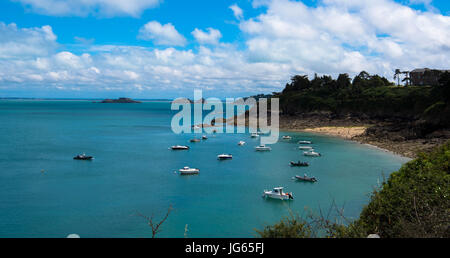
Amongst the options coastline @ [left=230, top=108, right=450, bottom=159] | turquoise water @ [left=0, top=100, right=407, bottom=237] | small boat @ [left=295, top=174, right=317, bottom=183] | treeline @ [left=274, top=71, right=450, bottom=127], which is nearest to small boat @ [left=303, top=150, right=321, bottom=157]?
turquoise water @ [left=0, top=100, right=407, bottom=237]

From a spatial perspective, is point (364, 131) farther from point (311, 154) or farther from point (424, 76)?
point (424, 76)

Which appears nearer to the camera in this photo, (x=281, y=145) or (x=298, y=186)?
(x=298, y=186)

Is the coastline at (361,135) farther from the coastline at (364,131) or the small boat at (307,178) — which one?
the small boat at (307,178)

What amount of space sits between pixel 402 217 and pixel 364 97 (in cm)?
8559

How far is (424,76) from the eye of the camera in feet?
331

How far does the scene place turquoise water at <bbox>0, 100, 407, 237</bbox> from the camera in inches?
1030

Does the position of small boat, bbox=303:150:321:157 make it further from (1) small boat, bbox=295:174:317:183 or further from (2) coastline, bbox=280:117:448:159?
(1) small boat, bbox=295:174:317:183

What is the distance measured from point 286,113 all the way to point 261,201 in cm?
8065

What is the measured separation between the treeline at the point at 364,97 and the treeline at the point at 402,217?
170 feet

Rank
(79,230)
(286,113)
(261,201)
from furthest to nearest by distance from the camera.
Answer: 1. (286,113)
2. (261,201)
3. (79,230)

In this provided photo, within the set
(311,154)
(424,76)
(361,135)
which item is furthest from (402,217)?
(424,76)
